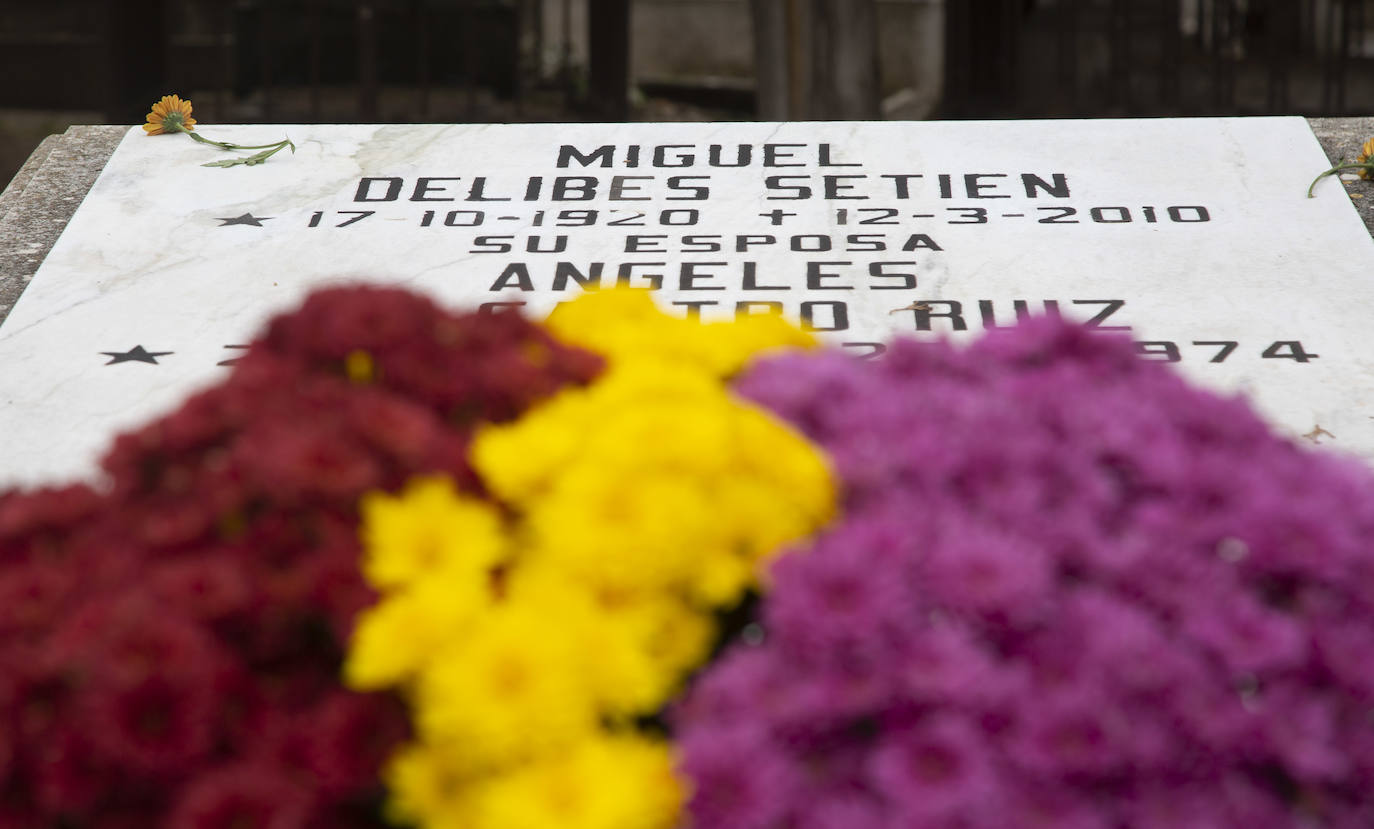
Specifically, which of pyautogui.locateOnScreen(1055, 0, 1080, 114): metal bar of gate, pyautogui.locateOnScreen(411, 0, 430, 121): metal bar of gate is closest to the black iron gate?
pyautogui.locateOnScreen(1055, 0, 1080, 114): metal bar of gate

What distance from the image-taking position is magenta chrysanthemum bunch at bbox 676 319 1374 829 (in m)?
1.10

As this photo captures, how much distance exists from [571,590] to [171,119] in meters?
2.90

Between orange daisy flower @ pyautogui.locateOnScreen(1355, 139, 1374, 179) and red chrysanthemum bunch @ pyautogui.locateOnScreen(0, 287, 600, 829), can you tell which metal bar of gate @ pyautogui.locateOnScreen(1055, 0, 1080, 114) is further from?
red chrysanthemum bunch @ pyautogui.locateOnScreen(0, 287, 600, 829)

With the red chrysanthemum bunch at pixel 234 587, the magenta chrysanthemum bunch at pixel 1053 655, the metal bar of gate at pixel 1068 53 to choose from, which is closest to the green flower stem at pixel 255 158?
the red chrysanthemum bunch at pixel 234 587

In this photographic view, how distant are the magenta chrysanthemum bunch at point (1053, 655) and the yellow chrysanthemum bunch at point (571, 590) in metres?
0.05

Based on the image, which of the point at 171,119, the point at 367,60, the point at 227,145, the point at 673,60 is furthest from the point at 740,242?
the point at 673,60

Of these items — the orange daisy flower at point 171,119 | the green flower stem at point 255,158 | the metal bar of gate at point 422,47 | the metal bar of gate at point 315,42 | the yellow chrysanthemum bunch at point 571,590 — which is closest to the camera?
the yellow chrysanthemum bunch at point 571,590

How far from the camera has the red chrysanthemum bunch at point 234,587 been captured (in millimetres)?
1077

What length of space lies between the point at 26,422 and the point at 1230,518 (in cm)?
197

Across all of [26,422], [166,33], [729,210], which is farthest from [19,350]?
[166,33]

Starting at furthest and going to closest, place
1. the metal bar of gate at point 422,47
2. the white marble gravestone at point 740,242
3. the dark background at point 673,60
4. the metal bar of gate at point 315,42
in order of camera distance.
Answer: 1. the metal bar of gate at point 422,47
2. the metal bar of gate at point 315,42
3. the dark background at point 673,60
4. the white marble gravestone at point 740,242

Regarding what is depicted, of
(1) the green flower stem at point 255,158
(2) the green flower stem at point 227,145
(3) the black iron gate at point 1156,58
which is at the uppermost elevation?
(2) the green flower stem at point 227,145

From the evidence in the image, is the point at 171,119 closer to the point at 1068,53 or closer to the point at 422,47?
the point at 422,47

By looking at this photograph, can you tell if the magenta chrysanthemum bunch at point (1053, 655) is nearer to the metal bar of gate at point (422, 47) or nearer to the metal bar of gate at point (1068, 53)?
the metal bar of gate at point (1068, 53)
